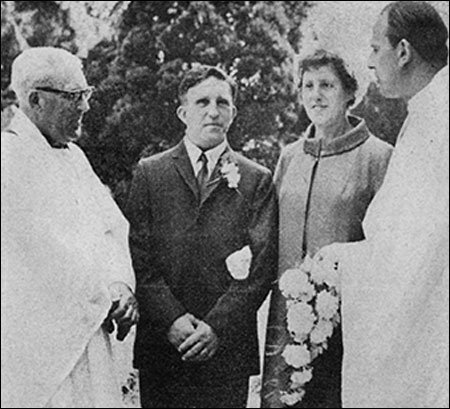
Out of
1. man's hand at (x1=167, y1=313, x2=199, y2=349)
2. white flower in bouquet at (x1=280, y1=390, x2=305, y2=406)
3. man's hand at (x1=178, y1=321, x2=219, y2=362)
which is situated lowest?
white flower in bouquet at (x1=280, y1=390, x2=305, y2=406)

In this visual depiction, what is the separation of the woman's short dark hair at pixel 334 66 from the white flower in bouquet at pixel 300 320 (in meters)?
0.88

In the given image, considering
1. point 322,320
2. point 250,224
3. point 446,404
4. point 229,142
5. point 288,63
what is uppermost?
point 288,63

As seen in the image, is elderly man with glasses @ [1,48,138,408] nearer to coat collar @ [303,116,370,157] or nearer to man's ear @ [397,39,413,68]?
coat collar @ [303,116,370,157]

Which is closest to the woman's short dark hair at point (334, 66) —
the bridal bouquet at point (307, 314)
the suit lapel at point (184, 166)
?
the suit lapel at point (184, 166)

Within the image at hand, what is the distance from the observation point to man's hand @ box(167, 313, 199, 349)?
15.6 feet

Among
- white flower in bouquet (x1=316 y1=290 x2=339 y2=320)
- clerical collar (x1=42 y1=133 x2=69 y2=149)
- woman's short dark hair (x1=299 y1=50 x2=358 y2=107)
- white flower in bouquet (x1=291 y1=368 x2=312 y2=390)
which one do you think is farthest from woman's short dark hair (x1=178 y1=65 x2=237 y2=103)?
white flower in bouquet (x1=291 y1=368 x2=312 y2=390)

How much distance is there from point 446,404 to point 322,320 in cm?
61

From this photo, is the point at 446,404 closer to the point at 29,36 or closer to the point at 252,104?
the point at 252,104

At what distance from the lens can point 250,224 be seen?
4797 mm

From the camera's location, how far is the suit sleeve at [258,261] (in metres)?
4.77

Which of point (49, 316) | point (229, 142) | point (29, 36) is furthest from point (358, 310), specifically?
point (29, 36)

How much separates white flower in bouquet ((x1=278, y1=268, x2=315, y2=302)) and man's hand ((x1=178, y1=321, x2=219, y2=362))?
1.17 ft

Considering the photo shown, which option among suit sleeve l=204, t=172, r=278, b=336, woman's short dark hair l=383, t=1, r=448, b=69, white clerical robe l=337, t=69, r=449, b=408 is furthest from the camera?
suit sleeve l=204, t=172, r=278, b=336

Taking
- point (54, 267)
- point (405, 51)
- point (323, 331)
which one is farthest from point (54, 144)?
point (405, 51)
